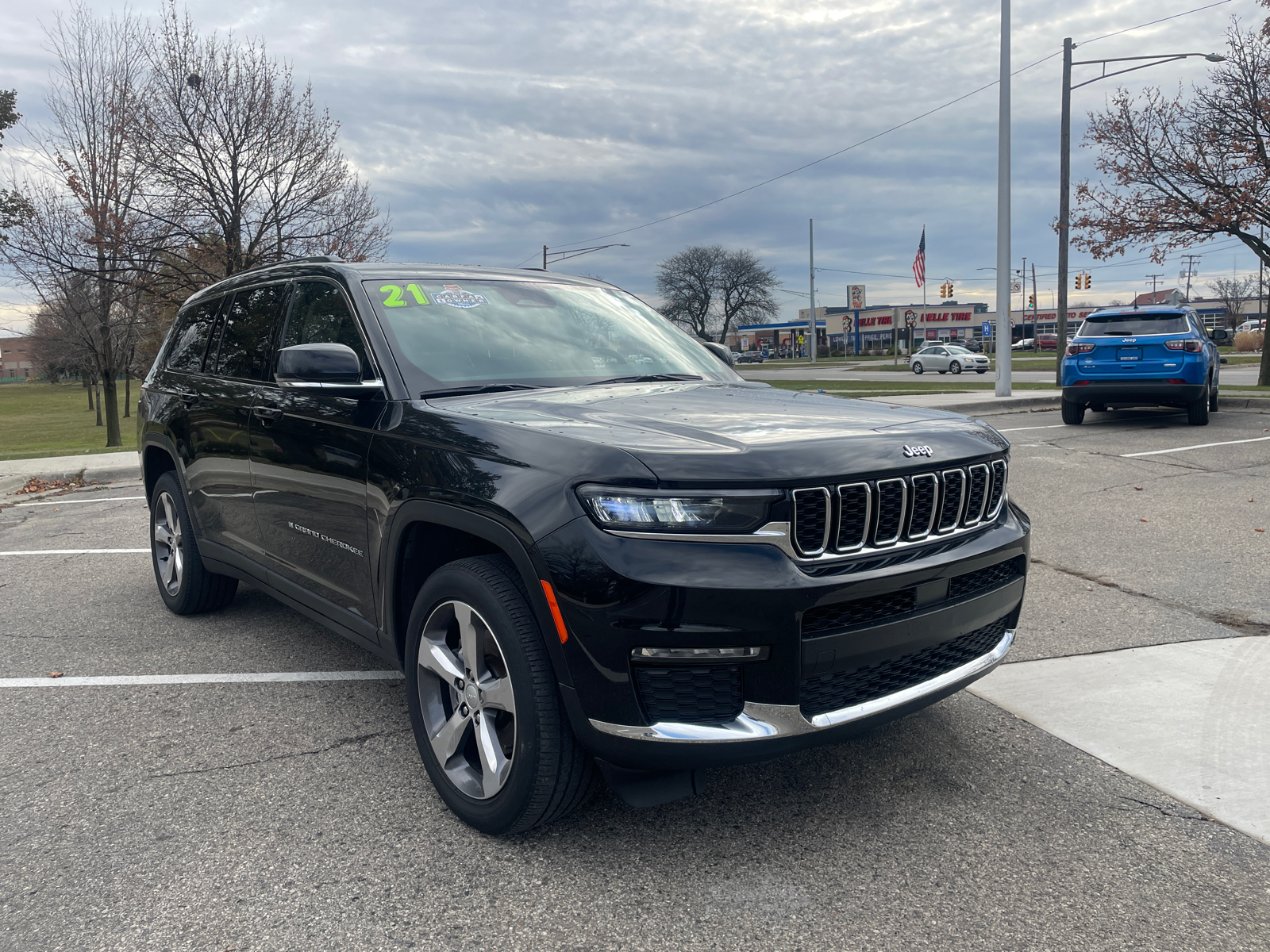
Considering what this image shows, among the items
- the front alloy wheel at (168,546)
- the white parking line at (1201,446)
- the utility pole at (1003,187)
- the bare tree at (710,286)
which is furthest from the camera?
the bare tree at (710,286)

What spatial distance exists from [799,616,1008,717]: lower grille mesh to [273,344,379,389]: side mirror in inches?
72.5

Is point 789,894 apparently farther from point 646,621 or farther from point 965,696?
point 965,696

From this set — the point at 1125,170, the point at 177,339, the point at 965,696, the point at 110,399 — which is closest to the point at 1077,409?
the point at 1125,170

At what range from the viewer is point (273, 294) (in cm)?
439

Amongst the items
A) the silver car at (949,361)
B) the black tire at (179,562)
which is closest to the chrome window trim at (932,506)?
the black tire at (179,562)

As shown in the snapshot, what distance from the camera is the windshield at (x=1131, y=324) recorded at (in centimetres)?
1266

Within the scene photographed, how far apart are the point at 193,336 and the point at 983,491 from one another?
430 cm

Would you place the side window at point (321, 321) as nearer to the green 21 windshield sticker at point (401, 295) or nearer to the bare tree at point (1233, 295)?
the green 21 windshield sticker at point (401, 295)

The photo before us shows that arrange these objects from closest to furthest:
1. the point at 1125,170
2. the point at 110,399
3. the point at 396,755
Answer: the point at 396,755 → the point at 1125,170 → the point at 110,399

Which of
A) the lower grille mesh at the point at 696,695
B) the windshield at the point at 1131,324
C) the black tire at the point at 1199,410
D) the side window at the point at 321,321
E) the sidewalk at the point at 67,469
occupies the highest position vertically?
the windshield at the point at 1131,324

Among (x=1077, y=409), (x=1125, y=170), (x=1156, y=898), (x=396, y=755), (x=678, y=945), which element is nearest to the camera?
(x=678, y=945)

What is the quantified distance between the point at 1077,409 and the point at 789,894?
509 inches

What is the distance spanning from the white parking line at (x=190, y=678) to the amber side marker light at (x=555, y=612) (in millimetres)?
2080

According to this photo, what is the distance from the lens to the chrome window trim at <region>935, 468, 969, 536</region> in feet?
9.13
